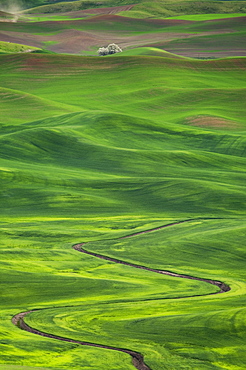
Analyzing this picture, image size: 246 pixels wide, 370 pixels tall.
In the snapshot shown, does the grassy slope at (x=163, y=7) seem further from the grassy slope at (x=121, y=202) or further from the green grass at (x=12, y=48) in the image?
the grassy slope at (x=121, y=202)

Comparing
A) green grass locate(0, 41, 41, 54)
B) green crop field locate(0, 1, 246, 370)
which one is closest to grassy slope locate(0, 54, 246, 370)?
green crop field locate(0, 1, 246, 370)

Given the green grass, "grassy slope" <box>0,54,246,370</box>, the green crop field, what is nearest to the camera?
the green crop field

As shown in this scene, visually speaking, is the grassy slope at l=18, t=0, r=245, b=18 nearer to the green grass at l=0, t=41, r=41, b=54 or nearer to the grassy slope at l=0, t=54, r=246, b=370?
the green grass at l=0, t=41, r=41, b=54

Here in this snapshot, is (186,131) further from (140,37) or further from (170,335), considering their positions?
(140,37)

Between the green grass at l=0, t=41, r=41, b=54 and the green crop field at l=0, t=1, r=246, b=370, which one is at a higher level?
the green grass at l=0, t=41, r=41, b=54

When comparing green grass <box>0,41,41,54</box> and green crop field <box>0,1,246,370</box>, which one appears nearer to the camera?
green crop field <box>0,1,246,370</box>

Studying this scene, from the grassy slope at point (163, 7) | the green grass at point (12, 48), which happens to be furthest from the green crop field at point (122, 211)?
the grassy slope at point (163, 7)
